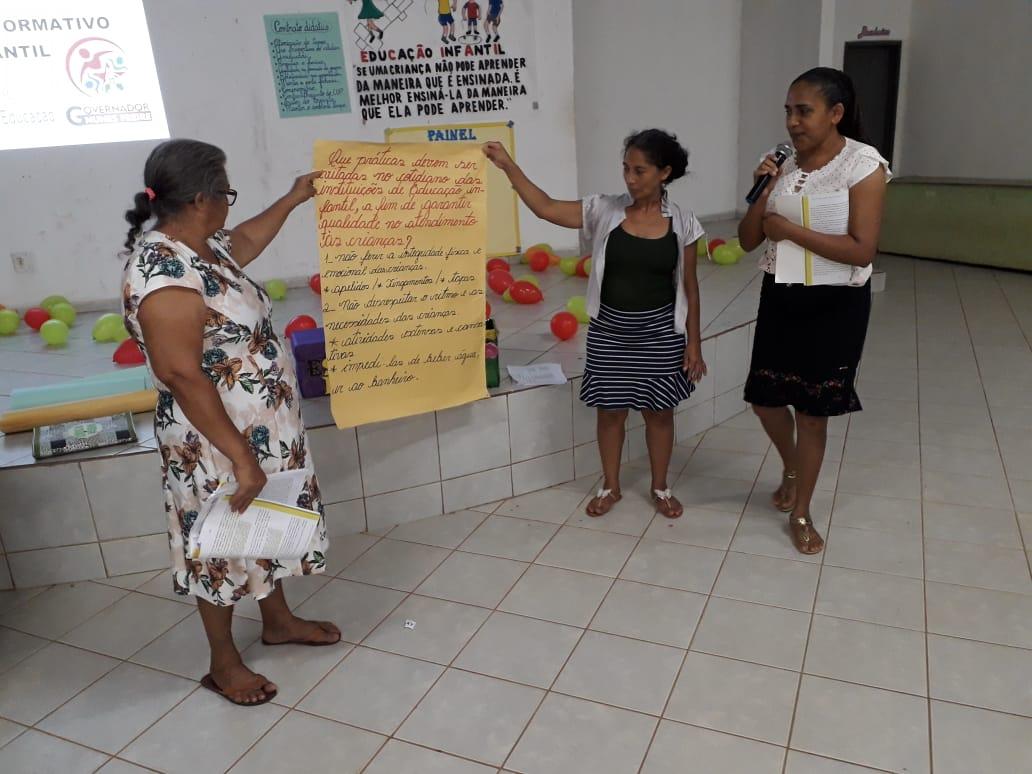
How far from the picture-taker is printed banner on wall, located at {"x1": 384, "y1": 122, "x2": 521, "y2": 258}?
4.74 metres

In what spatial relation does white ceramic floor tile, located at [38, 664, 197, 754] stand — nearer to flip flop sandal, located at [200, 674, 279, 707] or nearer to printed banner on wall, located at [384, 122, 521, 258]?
flip flop sandal, located at [200, 674, 279, 707]

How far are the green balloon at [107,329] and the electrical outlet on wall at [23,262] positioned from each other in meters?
0.97

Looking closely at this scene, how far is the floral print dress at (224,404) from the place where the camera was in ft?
4.90

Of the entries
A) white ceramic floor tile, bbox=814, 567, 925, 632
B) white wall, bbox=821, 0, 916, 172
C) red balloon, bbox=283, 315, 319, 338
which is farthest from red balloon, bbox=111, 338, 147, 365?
white wall, bbox=821, 0, 916, 172

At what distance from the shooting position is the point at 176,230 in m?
1.53

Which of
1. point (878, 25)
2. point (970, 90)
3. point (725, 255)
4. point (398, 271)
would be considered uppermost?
point (878, 25)

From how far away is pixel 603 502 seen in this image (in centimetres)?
263

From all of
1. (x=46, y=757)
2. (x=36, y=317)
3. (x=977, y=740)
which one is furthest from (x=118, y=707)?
(x=36, y=317)

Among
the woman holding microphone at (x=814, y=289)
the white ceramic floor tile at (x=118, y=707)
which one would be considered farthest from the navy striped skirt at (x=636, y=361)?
the white ceramic floor tile at (x=118, y=707)

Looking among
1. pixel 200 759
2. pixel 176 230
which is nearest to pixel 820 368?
pixel 176 230

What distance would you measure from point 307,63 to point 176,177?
11.0 ft

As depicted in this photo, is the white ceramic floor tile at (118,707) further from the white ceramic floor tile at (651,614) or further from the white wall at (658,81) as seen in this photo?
the white wall at (658,81)

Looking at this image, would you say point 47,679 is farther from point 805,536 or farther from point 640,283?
point 805,536

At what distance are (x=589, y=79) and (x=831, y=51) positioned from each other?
1.94 meters
